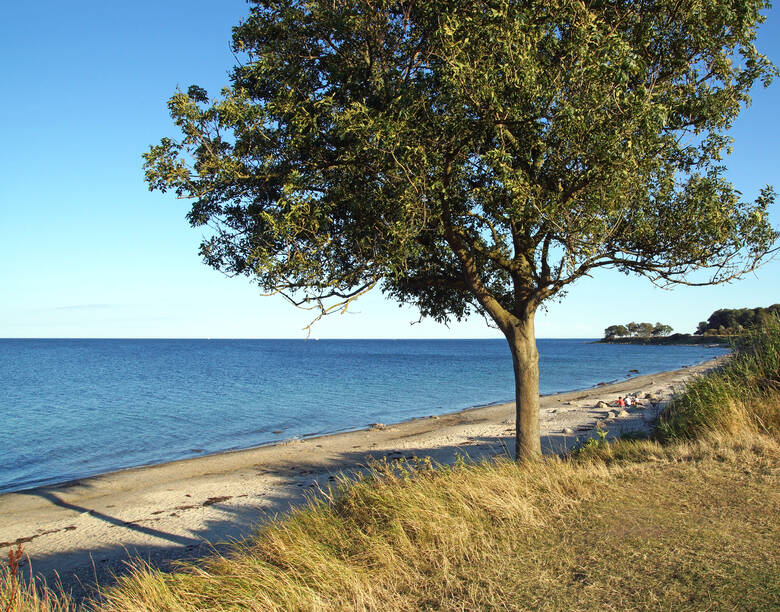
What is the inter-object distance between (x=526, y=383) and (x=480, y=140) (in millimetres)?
4308

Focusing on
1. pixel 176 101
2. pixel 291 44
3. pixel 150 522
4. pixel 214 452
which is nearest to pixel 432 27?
pixel 291 44

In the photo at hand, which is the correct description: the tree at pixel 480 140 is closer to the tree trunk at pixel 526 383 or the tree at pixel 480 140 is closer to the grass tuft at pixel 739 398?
the tree trunk at pixel 526 383

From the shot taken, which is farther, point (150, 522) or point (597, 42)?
point (150, 522)

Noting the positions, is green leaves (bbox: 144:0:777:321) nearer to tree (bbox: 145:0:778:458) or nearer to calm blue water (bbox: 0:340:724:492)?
tree (bbox: 145:0:778:458)

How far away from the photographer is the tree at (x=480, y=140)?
7.48 metres

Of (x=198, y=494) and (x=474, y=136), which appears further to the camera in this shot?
(x=198, y=494)

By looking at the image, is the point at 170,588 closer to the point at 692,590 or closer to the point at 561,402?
the point at 692,590

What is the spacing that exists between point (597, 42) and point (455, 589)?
282 inches

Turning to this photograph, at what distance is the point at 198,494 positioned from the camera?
14.8 meters

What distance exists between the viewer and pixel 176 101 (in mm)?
8461

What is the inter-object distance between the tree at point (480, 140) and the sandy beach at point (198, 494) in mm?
4498

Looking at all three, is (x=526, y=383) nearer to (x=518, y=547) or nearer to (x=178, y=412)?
(x=518, y=547)

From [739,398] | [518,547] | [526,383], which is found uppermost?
[526,383]

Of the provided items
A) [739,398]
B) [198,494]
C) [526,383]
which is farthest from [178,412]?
[739,398]
